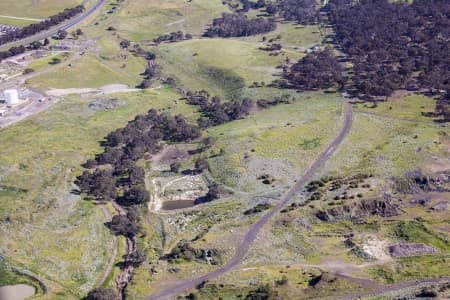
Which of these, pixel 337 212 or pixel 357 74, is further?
pixel 357 74

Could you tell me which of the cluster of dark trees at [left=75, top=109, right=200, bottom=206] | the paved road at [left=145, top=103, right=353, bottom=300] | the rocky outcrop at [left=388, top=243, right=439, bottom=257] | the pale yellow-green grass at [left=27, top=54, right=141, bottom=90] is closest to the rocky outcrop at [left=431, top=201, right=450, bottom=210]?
the rocky outcrop at [left=388, top=243, right=439, bottom=257]

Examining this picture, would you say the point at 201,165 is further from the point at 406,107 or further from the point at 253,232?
the point at 406,107

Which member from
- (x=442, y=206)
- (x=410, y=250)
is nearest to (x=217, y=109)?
(x=442, y=206)

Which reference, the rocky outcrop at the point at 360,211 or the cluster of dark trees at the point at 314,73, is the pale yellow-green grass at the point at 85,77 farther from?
the rocky outcrop at the point at 360,211

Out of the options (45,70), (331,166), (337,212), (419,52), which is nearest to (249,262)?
(337,212)

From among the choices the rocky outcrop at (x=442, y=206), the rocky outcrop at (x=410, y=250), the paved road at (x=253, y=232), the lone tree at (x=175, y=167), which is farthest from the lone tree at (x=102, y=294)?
the rocky outcrop at (x=442, y=206)

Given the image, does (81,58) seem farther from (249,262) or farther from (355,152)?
(249,262)

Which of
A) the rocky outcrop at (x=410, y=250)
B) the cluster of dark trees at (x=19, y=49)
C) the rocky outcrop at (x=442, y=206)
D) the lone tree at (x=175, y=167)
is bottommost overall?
the rocky outcrop at (x=410, y=250)

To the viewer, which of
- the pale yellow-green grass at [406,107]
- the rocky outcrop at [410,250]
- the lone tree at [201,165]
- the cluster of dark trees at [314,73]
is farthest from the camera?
the cluster of dark trees at [314,73]
